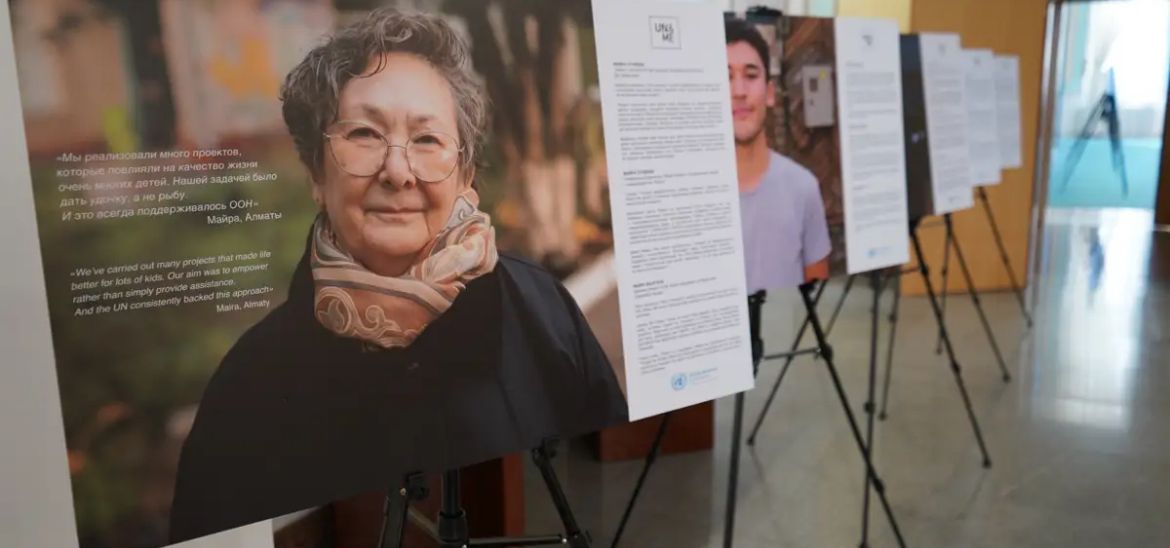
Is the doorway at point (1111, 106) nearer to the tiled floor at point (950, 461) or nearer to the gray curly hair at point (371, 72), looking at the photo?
the tiled floor at point (950, 461)

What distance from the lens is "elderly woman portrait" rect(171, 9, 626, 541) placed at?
1.13 m

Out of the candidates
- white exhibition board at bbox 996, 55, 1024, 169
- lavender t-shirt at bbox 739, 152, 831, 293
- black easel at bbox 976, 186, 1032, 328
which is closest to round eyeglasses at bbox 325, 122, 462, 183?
lavender t-shirt at bbox 739, 152, 831, 293

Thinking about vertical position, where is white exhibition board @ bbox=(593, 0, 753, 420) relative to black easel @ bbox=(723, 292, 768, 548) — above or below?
above

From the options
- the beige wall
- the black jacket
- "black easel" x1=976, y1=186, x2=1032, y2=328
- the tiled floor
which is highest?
the beige wall

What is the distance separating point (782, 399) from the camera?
4.17 m

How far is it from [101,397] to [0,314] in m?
0.16

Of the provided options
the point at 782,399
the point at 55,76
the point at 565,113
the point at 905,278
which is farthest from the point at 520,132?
the point at 905,278

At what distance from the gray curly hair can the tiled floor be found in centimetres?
184

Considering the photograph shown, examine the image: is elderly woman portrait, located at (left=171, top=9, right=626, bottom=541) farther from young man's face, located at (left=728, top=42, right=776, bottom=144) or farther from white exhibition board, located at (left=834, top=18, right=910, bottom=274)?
white exhibition board, located at (left=834, top=18, right=910, bottom=274)

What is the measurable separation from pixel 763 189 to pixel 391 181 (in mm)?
1106

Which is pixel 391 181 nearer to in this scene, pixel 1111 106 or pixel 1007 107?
pixel 1007 107

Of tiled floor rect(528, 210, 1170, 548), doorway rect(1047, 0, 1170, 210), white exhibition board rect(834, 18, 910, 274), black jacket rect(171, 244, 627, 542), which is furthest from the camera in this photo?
doorway rect(1047, 0, 1170, 210)

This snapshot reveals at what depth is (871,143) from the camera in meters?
2.30

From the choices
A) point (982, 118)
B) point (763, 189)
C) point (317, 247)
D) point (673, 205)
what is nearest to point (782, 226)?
point (763, 189)
